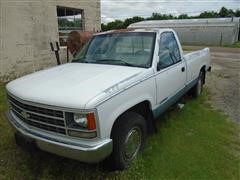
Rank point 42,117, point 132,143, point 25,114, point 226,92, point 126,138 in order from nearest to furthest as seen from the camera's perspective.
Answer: point 42,117 → point 25,114 → point 126,138 → point 132,143 → point 226,92

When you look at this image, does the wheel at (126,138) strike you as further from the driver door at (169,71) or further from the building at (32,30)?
the building at (32,30)

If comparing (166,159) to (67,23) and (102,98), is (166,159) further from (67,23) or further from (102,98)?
(67,23)

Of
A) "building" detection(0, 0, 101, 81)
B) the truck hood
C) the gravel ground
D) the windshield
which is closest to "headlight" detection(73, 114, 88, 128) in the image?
the truck hood

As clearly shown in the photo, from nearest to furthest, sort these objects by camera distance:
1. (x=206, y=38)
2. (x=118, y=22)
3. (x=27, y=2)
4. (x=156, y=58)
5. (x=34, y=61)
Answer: (x=156, y=58)
(x=27, y=2)
(x=34, y=61)
(x=206, y=38)
(x=118, y=22)

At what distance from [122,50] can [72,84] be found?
1338 millimetres

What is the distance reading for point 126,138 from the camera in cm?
281

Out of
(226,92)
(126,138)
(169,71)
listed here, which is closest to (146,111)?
(126,138)

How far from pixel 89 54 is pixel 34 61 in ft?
18.1

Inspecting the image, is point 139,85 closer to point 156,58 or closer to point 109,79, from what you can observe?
point 109,79

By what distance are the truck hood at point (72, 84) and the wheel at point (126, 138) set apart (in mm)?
482

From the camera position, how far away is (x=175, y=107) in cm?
518

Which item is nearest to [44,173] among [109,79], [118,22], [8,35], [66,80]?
[66,80]

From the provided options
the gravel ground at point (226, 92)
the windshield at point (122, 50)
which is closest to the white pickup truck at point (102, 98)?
the windshield at point (122, 50)

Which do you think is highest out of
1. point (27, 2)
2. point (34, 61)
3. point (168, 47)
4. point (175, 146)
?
point (27, 2)
